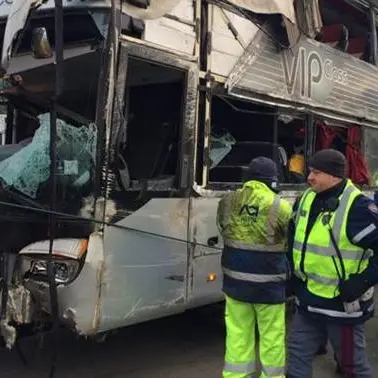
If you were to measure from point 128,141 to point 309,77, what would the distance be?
2.21 metres

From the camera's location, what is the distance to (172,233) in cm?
413

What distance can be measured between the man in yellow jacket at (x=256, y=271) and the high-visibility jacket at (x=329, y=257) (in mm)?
438

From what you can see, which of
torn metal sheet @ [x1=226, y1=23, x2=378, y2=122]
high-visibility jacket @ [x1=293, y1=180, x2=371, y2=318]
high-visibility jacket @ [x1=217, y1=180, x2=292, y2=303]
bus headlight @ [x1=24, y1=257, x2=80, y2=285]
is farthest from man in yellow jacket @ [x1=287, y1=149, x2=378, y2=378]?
torn metal sheet @ [x1=226, y1=23, x2=378, y2=122]

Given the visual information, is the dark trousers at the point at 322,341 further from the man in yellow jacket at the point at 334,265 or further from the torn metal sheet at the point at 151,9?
the torn metal sheet at the point at 151,9

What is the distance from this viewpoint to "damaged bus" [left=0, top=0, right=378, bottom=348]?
362 cm

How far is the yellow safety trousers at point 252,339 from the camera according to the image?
12.0 ft

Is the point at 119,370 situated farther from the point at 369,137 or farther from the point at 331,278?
the point at 369,137

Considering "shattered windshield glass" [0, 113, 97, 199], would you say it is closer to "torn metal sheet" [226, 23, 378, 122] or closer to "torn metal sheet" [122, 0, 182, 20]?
"torn metal sheet" [122, 0, 182, 20]

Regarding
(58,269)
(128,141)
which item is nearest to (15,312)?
(58,269)

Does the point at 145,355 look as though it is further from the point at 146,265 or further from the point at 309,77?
the point at 309,77

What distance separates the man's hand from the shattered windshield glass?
5.52 ft

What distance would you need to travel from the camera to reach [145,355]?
486cm

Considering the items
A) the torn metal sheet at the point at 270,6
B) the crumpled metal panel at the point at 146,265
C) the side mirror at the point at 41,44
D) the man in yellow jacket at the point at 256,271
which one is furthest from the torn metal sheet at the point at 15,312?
the torn metal sheet at the point at 270,6

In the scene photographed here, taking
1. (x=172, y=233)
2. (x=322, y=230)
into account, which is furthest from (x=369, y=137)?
(x=322, y=230)
